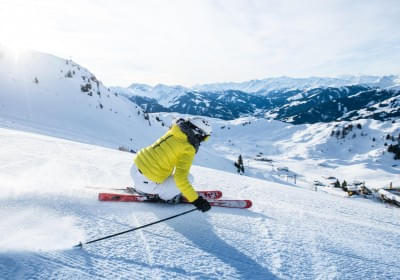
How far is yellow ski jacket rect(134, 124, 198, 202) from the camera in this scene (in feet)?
14.2

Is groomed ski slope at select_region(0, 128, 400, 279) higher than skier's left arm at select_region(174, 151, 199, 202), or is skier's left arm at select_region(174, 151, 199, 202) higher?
skier's left arm at select_region(174, 151, 199, 202)

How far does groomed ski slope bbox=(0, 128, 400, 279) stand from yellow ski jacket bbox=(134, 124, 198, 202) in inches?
24.2

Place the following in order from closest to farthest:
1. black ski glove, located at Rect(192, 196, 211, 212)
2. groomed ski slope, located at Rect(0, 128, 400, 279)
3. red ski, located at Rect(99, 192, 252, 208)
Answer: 1. groomed ski slope, located at Rect(0, 128, 400, 279)
2. black ski glove, located at Rect(192, 196, 211, 212)
3. red ski, located at Rect(99, 192, 252, 208)

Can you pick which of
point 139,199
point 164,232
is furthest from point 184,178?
point 139,199

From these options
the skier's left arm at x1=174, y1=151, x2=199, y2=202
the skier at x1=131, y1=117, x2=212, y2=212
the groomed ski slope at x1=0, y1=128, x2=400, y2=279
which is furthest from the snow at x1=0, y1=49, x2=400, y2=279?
the skier's left arm at x1=174, y1=151, x2=199, y2=202

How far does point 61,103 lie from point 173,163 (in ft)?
90.5

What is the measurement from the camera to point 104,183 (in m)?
6.20

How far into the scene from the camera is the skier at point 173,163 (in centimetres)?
432

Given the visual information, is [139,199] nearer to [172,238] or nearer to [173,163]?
[173,163]

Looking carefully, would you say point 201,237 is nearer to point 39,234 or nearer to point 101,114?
point 39,234

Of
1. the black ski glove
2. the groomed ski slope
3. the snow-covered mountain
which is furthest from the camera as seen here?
the snow-covered mountain

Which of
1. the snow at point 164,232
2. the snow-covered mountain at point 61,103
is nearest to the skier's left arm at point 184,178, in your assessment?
the snow at point 164,232

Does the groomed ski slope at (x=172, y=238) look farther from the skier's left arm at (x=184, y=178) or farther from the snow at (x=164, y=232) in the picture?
the skier's left arm at (x=184, y=178)

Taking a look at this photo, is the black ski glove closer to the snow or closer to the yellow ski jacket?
the yellow ski jacket
